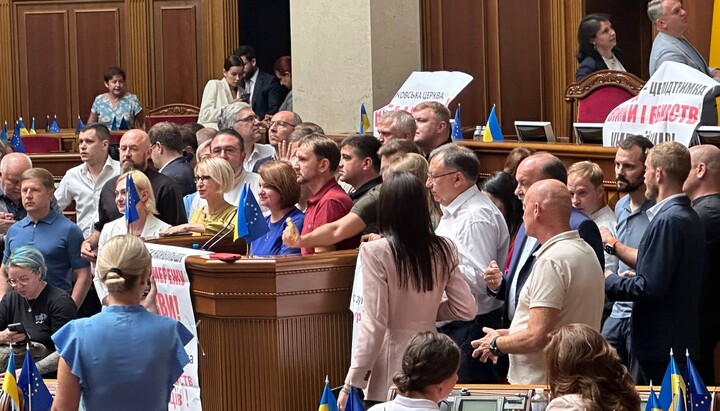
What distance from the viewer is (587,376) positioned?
3.88 metres

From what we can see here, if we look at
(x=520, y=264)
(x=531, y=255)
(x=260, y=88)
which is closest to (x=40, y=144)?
(x=260, y=88)

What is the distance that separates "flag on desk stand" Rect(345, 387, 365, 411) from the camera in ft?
16.0

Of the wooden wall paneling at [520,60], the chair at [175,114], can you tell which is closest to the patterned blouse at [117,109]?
the chair at [175,114]

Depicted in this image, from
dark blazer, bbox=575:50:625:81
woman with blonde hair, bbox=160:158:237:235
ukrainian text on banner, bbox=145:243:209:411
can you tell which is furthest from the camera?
dark blazer, bbox=575:50:625:81

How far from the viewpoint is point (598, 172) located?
20.9 ft

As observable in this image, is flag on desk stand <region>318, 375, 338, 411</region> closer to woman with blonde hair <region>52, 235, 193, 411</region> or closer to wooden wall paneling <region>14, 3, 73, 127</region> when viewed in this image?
woman with blonde hair <region>52, 235, 193, 411</region>

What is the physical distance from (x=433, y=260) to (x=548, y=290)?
21.0 inches

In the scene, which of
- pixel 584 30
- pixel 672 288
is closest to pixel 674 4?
pixel 584 30

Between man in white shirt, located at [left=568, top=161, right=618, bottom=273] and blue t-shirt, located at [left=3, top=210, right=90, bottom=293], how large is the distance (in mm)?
3076

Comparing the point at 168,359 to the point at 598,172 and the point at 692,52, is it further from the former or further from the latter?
the point at 692,52

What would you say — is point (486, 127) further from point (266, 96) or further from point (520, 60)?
point (266, 96)

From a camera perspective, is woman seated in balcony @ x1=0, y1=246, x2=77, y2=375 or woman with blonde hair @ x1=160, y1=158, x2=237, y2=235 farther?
woman with blonde hair @ x1=160, y1=158, x2=237, y2=235

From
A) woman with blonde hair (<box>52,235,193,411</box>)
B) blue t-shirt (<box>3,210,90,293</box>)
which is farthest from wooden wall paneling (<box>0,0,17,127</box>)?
woman with blonde hair (<box>52,235,193,411</box>)

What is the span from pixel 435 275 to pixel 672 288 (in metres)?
1.05
